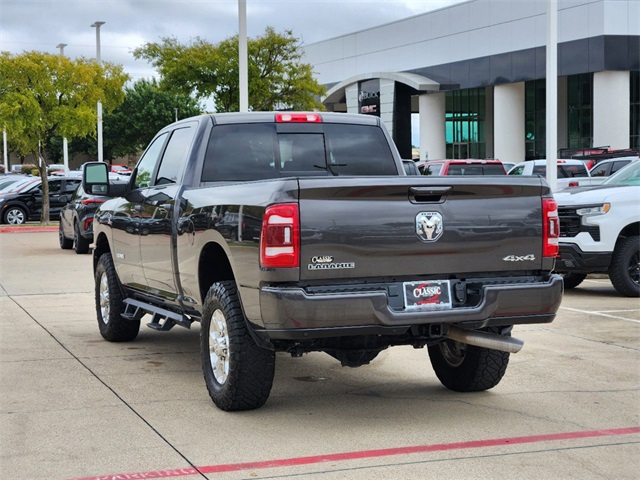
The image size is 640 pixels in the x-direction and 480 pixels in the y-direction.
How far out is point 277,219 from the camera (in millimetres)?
6109

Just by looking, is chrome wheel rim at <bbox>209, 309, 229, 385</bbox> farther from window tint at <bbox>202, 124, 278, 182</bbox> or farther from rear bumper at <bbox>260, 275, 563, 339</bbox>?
window tint at <bbox>202, 124, 278, 182</bbox>

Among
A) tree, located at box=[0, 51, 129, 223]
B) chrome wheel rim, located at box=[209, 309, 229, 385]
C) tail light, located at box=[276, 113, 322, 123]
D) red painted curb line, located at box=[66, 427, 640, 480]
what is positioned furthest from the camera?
tree, located at box=[0, 51, 129, 223]

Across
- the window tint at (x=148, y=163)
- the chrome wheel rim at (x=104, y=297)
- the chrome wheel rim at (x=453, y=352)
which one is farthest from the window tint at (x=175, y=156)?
the chrome wheel rim at (x=453, y=352)

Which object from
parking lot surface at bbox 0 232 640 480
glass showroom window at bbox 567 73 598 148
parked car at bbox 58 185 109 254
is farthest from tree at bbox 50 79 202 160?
parking lot surface at bbox 0 232 640 480

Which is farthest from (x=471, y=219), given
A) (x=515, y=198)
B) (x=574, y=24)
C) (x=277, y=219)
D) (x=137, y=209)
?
(x=574, y=24)

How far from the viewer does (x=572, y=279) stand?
48.8 ft

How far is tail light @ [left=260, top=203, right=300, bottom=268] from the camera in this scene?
6086 millimetres

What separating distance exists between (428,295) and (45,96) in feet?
100

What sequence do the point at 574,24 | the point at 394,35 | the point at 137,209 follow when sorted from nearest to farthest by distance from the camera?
the point at 137,209, the point at 574,24, the point at 394,35

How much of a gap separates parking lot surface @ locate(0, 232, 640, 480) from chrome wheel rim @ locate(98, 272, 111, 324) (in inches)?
11.3

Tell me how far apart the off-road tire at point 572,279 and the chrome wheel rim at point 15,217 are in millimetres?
21391

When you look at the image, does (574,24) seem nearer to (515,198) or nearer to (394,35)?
(394,35)

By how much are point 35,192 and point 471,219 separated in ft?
92.9

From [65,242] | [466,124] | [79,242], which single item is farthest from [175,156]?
[466,124]
